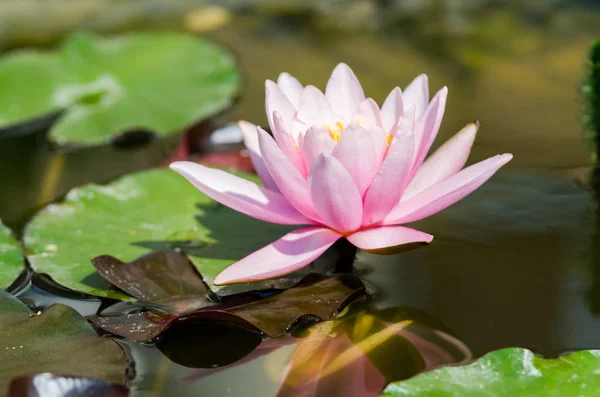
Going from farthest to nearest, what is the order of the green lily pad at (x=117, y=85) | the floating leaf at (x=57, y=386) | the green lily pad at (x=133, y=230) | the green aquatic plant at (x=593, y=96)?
the green lily pad at (x=117, y=85), the green aquatic plant at (x=593, y=96), the green lily pad at (x=133, y=230), the floating leaf at (x=57, y=386)

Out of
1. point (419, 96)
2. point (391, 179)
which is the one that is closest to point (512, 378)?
point (391, 179)

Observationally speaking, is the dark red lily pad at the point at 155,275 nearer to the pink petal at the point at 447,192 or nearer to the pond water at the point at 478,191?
the pond water at the point at 478,191

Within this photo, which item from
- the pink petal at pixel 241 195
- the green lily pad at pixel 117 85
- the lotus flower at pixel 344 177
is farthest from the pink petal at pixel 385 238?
the green lily pad at pixel 117 85

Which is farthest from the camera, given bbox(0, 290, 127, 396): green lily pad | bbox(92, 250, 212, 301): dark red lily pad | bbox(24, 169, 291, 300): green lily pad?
bbox(24, 169, 291, 300): green lily pad

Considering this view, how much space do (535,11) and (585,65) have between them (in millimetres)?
1283

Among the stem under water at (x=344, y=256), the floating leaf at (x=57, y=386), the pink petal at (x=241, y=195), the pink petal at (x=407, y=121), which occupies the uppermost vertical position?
the pink petal at (x=407, y=121)

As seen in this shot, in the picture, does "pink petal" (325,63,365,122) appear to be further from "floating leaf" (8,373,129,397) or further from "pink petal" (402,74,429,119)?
"floating leaf" (8,373,129,397)

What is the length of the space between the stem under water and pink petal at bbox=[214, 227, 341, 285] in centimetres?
8

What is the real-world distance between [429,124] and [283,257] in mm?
359

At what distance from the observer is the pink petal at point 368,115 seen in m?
1.21

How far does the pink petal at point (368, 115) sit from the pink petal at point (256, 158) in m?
0.20

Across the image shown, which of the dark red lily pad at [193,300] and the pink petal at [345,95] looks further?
the pink petal at [345,95]

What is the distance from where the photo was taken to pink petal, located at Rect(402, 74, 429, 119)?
1287mm

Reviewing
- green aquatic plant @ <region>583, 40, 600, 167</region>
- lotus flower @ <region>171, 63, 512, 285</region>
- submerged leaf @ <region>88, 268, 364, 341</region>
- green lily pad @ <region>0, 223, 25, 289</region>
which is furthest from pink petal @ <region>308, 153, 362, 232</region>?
green aquatic plant @ <region>583, 40, 600, 167</region>
